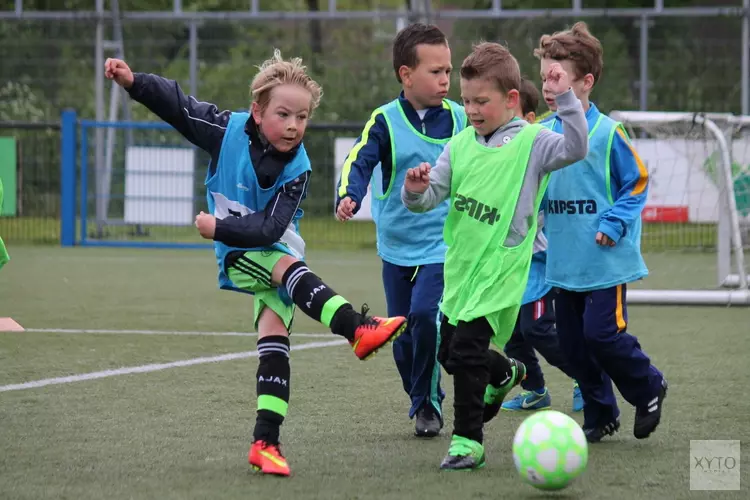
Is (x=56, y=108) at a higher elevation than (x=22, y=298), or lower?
higher

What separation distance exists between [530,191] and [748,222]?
8.16 metres

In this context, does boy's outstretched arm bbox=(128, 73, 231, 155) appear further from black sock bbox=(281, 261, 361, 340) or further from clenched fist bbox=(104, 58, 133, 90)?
black sock bbox=(281, 261, 361, 340)

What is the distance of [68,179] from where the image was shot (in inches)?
656

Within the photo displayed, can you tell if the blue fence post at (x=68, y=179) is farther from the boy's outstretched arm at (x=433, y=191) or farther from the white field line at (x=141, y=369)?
the boy's outstretched arm at (x=433, y=191)

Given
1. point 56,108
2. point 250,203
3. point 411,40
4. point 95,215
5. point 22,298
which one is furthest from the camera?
point 56,108

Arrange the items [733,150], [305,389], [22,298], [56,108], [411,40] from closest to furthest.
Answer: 1. [411,40]
2. [305,389]
3. [22,298]
4. [733,150]
5. [56,108]

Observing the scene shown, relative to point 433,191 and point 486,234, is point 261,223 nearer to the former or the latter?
point 433,191

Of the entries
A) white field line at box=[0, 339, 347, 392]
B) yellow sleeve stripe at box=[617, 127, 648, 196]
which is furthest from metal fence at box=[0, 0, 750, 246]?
yellow sleeve stripe at box=[617, 127, 648, 196]

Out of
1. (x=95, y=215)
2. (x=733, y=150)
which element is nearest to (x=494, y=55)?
(x=733, y=150)

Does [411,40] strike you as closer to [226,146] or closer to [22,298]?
[226,146]

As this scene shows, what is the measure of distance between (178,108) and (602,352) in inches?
75.4

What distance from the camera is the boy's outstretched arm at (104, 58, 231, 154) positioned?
466cm

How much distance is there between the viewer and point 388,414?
5730 mm

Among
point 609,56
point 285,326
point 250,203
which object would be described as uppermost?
point 609,56
